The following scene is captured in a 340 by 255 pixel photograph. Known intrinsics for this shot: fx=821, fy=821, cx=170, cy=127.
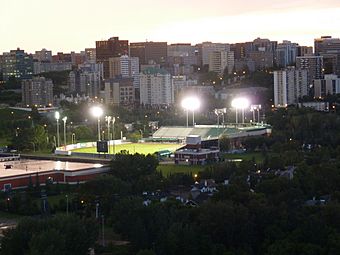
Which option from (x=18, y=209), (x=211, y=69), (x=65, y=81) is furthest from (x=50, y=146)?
(x=211, y=69)

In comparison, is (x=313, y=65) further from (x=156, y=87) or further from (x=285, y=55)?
(x=285, y=55)

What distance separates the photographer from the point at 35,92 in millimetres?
20891

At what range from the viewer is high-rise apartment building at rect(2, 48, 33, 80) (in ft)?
88.8

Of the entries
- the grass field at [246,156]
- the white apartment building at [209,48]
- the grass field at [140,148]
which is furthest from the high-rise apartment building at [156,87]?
the white apartment building at [209,48]

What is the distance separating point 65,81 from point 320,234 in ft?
67.4

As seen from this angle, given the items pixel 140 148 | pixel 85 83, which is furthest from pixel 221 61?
pixel 140 148

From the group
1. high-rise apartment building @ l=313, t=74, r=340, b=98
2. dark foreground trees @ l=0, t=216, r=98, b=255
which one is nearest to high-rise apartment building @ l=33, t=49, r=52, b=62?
high-rise apartment building @ l=313, t=74, r=340, b=98

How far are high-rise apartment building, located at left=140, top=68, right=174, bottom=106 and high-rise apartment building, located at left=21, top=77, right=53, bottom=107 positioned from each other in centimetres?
257

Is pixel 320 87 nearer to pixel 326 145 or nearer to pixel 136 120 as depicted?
pixel 136 120

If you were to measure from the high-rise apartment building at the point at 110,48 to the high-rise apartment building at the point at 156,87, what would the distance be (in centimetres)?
913

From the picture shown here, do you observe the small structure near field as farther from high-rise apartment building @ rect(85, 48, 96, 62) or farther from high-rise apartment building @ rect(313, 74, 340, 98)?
high-rise apartment building @ rect(85, 48, 96, 62)

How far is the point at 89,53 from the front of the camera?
36.5 m

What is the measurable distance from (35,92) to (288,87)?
251 inches

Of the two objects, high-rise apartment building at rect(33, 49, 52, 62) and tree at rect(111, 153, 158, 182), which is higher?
high-rise apartment building at rect(33, 49, 52, 62)
